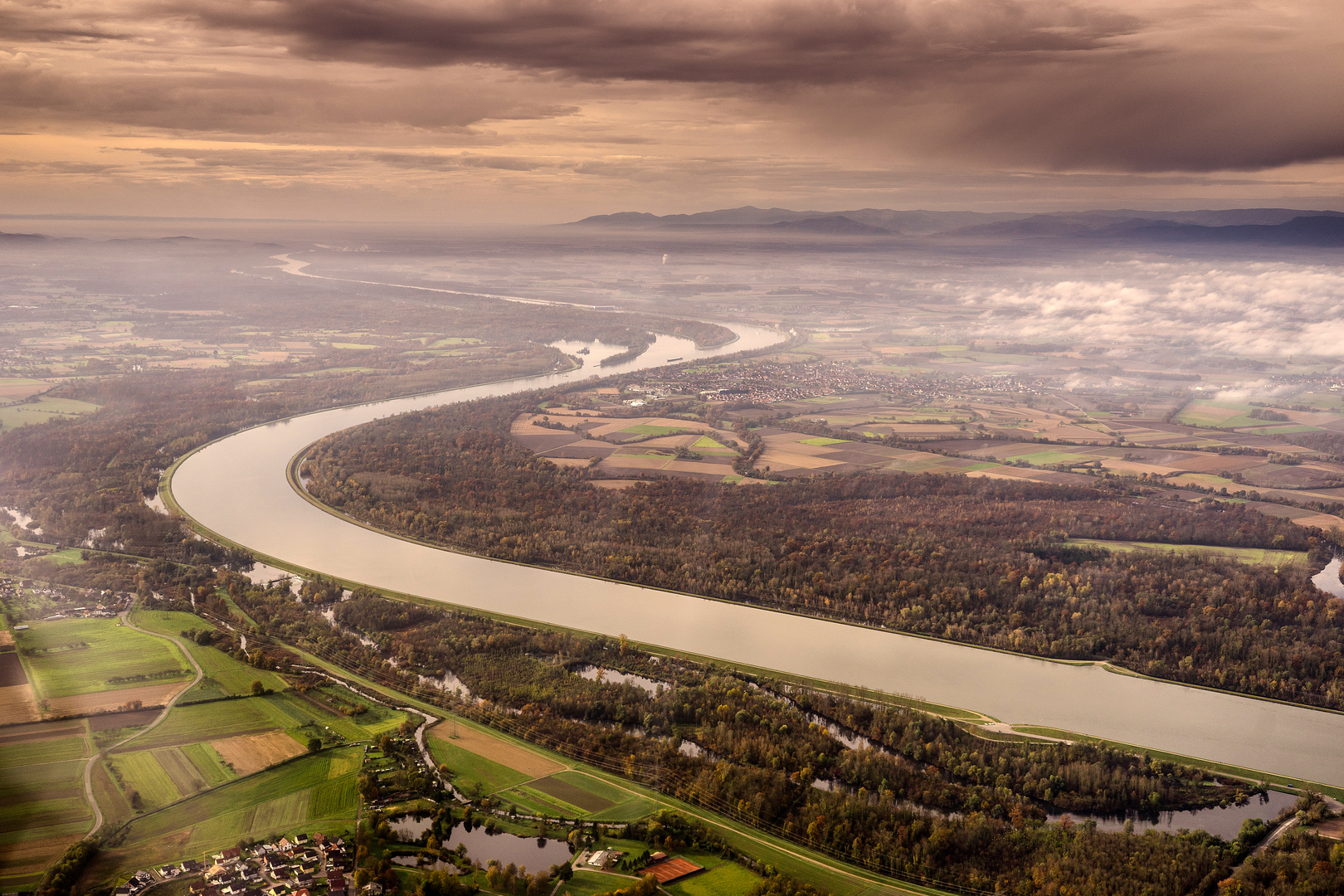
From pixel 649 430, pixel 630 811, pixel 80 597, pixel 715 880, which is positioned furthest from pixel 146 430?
pixel 715 880

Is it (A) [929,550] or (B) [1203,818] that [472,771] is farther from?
(A) [929,550]

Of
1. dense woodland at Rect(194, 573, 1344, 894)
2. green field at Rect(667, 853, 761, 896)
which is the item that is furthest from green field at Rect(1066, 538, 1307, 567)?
green field at Rect(667, 853, 761, 896)

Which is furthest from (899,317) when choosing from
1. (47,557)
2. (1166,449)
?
(47,557)

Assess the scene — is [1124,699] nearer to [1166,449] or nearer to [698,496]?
[698,496]

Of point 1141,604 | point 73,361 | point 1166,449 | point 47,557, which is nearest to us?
point 1141,604

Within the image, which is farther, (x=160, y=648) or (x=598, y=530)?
A: (x=598, y=530)

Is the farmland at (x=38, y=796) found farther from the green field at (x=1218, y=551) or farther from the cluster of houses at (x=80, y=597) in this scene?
the green field at (x=1218, y=551)

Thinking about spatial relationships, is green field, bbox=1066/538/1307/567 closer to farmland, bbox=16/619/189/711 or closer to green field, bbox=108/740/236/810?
green field, bbox=108/740/236/810
